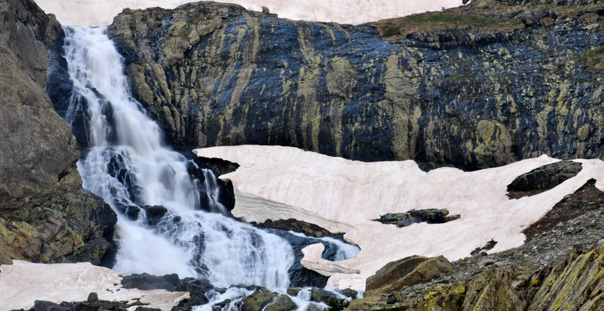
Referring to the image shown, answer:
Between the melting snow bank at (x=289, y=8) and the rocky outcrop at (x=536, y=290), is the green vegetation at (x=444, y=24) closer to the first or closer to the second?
the melting snow bank at (x=289, y=8)

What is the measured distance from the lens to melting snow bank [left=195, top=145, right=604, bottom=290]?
114 feet

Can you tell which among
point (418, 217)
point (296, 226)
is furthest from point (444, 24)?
point (296, 226)

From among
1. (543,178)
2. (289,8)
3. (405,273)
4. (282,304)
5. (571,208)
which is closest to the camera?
(282,304)

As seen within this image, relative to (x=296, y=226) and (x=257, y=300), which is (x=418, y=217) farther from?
(x=257, y=300)

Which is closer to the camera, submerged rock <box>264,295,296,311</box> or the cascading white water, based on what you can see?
submerged rock <box>264,295,296,311</box>

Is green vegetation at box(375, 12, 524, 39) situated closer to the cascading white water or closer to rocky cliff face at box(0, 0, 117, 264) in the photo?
the cascading white water

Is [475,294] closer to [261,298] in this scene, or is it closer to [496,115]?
[261,298]

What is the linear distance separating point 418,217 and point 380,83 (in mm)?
13833

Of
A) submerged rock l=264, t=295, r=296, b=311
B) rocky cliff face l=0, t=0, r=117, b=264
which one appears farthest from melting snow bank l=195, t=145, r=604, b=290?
rocky cliff face l=0, t=0, r=117, b=264

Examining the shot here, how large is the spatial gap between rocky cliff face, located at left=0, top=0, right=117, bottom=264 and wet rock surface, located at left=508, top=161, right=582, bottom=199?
1024 inches

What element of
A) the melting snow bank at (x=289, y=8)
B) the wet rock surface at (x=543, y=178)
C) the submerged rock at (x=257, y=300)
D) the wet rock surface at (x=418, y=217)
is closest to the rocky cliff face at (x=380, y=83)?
the melting snow bank at (x=289, y=8)

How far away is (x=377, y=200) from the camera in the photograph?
43.5m

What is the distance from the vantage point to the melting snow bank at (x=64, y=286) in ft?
92.6

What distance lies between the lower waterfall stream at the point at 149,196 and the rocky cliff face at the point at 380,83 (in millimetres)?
2401
